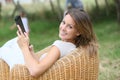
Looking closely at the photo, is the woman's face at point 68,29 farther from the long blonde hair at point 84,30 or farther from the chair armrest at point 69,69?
the chair armrest at point 69,69

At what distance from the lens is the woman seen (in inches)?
134

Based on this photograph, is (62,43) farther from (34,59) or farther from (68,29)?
(34,59)

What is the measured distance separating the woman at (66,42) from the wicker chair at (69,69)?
47mm

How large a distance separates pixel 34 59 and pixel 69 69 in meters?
0.30

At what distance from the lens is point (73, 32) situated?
361cm

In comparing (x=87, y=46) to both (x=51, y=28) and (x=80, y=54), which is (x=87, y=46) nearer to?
(x=80, y=54)

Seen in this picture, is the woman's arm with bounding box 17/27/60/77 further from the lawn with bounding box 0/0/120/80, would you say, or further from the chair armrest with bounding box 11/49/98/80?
the lawn with bounding box 0/0/120/80

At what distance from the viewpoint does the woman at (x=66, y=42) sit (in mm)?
3393

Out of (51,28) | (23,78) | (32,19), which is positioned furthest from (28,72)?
(32,19)

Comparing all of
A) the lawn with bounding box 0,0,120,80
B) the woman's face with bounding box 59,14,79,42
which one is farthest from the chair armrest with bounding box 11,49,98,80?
the lawn with bounding box 0,0,120,80

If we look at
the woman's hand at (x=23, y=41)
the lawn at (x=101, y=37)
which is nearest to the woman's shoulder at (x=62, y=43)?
the woman's hand at (x=23, y=41)

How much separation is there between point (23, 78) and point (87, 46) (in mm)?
618

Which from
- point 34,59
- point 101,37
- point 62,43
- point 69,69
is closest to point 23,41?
point 34,59

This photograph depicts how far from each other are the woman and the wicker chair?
5 centimetres
